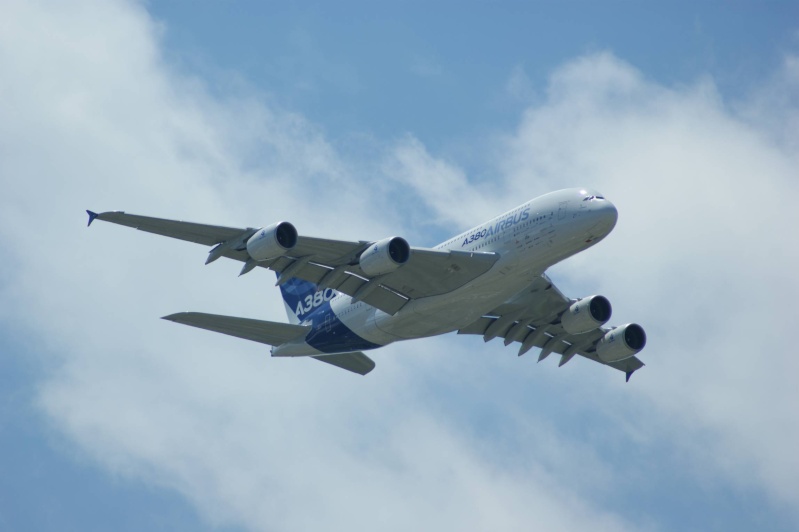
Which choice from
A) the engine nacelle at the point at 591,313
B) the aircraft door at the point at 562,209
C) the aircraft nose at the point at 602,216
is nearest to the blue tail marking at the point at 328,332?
the engine nacelle at the point at 591,313

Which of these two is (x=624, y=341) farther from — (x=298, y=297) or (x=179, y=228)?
(x=179, y=228)

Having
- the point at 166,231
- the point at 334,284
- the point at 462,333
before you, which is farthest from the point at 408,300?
the point at 166,231

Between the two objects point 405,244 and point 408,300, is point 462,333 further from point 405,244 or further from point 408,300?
point 405,244

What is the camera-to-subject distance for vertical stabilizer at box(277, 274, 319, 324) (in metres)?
55.7

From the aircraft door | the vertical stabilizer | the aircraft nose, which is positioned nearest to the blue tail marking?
the vertical stabilizer

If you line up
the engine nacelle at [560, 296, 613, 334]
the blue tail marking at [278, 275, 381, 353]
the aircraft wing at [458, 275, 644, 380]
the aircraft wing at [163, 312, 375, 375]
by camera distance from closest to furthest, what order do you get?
the aircraft wing at [163, 312, 375, 375], the blue tail marking at [278, 275, 381, 353], the engine nacelle at [560, 296, 613, 334], the aircraft wing at [458, 275, 644, 380]

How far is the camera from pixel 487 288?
47875 mm

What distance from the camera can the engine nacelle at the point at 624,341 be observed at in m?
55.8

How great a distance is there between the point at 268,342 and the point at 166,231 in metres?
10.1

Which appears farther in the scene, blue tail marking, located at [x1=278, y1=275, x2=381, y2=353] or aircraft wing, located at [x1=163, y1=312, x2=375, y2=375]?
blue tail marking, located at [x1=278, y1=275, x2=381, y2=353]

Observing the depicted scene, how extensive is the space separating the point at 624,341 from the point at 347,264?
14494mm

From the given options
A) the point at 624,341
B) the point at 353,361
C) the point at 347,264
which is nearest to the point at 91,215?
the point at 347,264

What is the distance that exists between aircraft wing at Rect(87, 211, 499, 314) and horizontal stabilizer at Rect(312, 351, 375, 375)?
5.55m

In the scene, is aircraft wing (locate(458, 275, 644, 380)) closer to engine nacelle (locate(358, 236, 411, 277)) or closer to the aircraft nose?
the aircraft nose
